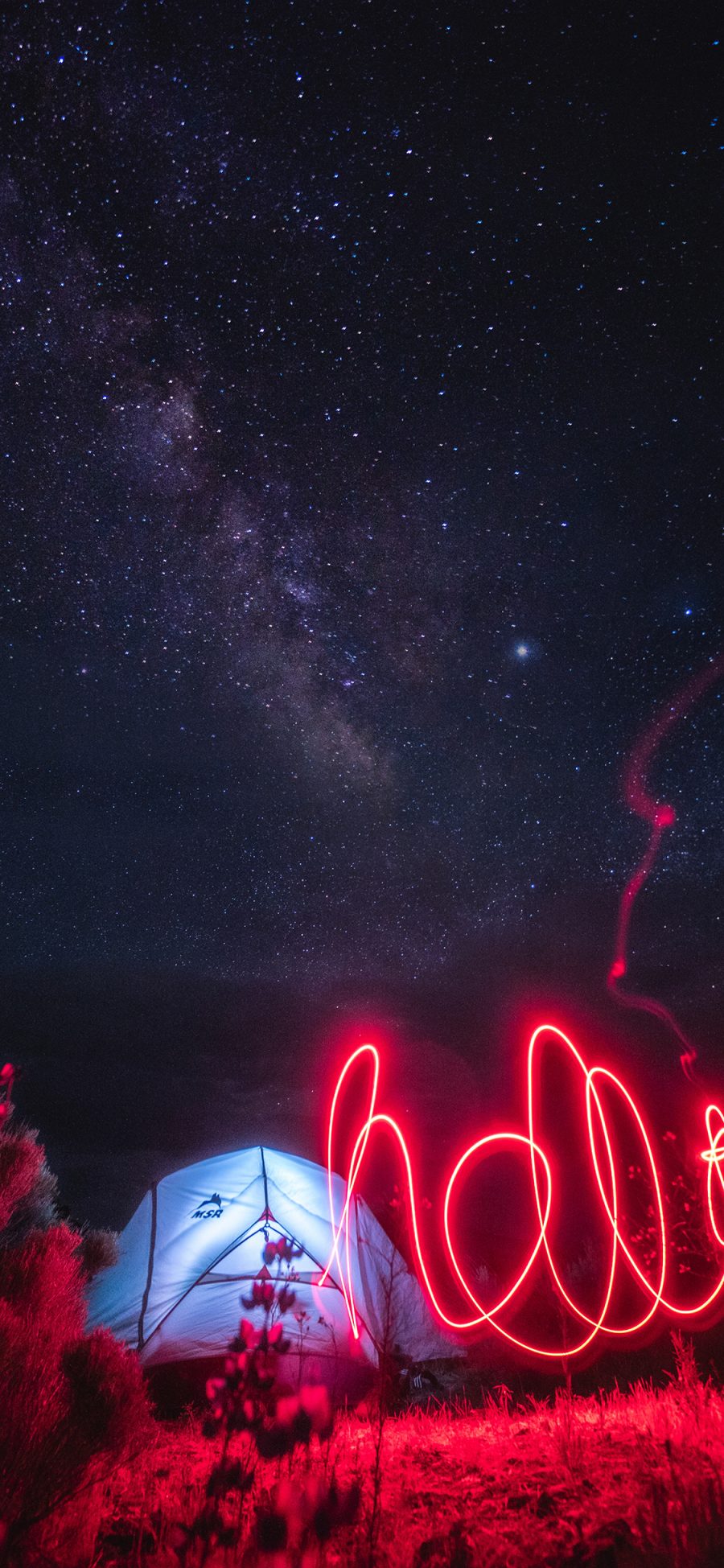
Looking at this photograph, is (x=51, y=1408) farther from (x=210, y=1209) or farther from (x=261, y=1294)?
(x=210, y=1209)

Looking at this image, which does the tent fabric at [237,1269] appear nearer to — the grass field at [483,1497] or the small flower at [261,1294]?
the grass field at [483,1497]

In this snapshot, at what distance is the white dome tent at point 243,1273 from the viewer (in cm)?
894

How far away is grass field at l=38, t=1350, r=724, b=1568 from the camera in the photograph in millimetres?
3574

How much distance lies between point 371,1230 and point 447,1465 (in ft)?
21.2

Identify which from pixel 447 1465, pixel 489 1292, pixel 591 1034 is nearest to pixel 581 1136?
pixel 591 1034

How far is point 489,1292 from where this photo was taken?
18953 millimetres

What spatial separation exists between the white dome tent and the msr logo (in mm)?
15

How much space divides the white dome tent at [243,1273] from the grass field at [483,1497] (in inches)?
96.4

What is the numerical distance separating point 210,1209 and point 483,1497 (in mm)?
6844

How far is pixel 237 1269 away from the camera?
964 cm

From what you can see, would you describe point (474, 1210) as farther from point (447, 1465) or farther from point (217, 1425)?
point (217, 1425)

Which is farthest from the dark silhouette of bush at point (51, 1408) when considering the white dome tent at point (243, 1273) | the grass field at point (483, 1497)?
the white dome tent at point (243, 1273)

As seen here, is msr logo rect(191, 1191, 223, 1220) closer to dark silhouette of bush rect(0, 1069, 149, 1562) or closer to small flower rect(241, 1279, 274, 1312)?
dark silhouette of bush rect(0, 1069, 149, 1562)

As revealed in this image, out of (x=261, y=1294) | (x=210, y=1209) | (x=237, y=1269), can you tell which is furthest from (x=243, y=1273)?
(x=261, y=1294)
